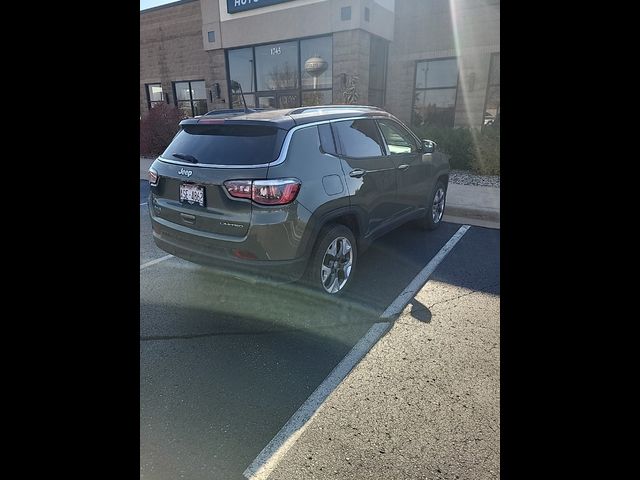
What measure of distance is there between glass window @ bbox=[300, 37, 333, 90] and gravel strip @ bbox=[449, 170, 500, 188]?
229 inches

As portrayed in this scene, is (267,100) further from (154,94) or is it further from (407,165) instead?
(407,165)

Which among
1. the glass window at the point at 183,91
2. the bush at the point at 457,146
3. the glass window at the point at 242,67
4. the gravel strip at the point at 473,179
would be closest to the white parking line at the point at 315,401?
the gravel strip at the point at 473,179

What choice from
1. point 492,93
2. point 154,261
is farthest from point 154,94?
point 154,261

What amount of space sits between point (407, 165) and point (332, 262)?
1.72 meters

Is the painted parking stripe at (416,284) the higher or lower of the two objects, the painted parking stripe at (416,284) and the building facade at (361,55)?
the lower

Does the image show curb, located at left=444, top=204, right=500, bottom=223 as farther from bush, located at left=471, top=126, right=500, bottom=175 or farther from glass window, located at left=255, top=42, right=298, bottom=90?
glass window, located at left=255, top=42, right=298, bottom=90

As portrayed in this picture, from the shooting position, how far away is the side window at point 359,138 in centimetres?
378

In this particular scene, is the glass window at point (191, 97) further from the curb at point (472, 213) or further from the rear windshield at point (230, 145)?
the rear windshield at point (230, 145)

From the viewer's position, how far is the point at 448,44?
1291cm

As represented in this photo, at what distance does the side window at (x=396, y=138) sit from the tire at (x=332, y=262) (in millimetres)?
1318

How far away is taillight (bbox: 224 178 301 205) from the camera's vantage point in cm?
301

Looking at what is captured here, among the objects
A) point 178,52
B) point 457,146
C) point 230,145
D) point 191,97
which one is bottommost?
point 230,145
